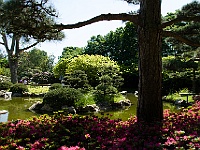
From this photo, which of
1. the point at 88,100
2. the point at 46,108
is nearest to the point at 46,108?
the point at 46,108

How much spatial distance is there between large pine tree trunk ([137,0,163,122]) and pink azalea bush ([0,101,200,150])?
0.40 metres

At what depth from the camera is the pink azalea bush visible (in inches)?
105

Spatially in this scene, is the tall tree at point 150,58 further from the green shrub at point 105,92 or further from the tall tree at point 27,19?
the green shrub at point 105,92

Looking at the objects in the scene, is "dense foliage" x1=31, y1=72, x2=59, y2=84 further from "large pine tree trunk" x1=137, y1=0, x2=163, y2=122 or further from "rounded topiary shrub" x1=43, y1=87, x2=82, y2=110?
"large pine tree trunk" x1=137, y1=0, x2=163, y2=122

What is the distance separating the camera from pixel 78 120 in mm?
4047

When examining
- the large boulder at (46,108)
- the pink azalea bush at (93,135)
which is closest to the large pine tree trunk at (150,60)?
the pink azalea bush at (93,135)

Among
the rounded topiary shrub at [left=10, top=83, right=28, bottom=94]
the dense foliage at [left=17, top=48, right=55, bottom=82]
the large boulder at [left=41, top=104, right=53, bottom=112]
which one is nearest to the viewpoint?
the large boulder at [left=41, top=104, right=53, bottom=112]

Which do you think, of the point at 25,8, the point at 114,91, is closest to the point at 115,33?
the point at 114,91

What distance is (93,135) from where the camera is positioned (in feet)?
11.4

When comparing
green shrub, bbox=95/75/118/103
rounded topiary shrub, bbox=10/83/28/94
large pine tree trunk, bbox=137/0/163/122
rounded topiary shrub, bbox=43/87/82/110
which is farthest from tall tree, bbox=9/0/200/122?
rounded topiary shrub, bbox=10/83/28/94

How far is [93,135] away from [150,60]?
1449 mm

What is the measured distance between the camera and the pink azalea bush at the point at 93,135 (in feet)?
8.73

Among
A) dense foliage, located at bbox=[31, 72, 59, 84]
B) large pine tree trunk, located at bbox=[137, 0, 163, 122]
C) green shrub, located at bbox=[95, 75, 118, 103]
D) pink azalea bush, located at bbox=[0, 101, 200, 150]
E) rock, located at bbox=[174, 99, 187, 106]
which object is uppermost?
large pine tree trunk, located at bbox=[137, 0, 163, 122]

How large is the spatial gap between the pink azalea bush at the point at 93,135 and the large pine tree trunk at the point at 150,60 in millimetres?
402
